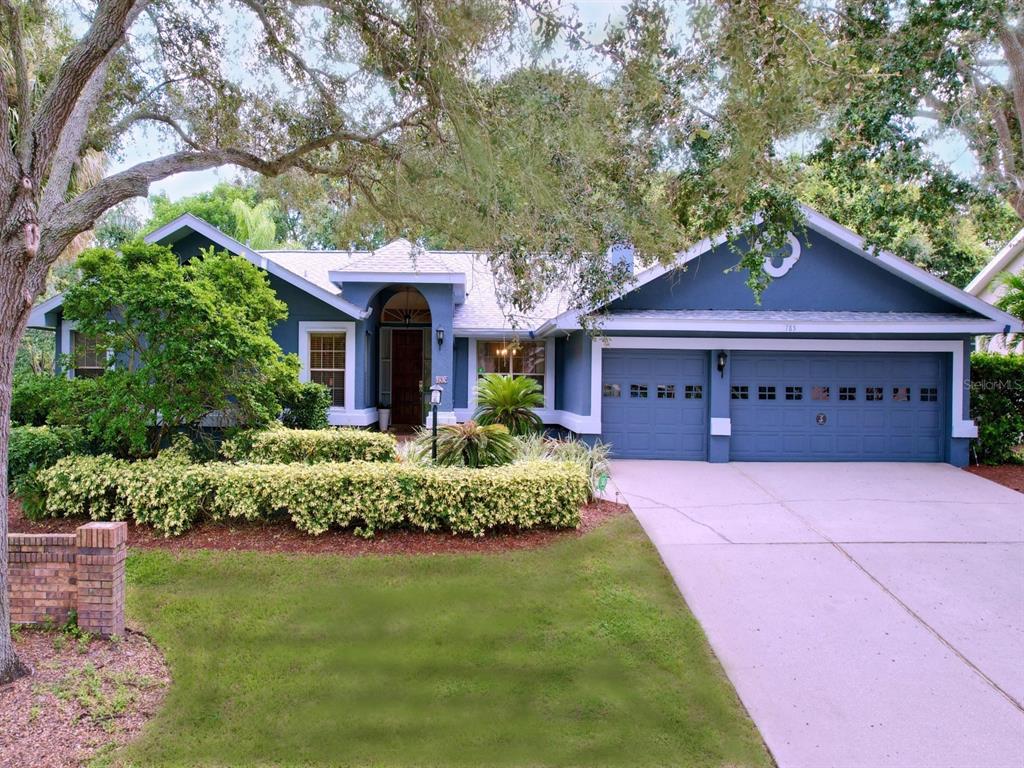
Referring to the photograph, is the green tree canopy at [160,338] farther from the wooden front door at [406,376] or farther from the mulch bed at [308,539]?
the wooden front door at [406,376]

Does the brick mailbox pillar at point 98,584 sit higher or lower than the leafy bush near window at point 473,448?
lower

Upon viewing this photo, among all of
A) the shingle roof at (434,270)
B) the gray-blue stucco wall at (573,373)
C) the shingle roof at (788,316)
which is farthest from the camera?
the shingle roof at (434,270)

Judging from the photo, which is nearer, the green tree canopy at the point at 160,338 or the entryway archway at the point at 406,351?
the green tree canopy at the point at 160,338

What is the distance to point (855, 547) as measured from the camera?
7.20 m

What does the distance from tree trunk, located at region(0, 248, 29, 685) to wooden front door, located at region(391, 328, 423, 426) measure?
37.8 ft

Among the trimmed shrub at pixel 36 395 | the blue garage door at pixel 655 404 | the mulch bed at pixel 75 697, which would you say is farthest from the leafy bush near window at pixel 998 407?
the trimmed shrub at pixel 36 395

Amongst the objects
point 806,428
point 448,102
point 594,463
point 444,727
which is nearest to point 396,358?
point 594,463

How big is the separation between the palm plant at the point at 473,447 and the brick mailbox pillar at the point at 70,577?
14.0ft

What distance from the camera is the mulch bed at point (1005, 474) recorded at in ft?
34.7

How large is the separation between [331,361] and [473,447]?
6238 mm

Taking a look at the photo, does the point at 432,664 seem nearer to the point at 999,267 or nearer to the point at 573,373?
the point at 573,373

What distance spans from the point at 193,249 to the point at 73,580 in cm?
976

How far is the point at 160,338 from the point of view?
A: 26.1 feet

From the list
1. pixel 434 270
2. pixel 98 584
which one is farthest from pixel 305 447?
pixel 434 270
